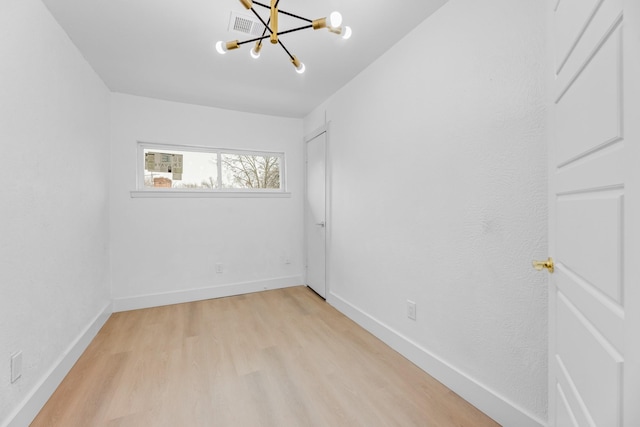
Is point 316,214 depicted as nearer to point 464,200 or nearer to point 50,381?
point 464,200

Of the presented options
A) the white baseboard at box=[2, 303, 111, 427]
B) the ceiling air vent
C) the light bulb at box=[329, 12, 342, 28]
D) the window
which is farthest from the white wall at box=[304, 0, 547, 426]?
the white baseboard at box=[2, 303, 111, 427]

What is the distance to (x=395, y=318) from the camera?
2186 mm

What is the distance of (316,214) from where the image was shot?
11.7 feet

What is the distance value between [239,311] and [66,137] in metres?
2.15

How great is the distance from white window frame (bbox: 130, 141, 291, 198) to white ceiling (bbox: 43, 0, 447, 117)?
0.57m

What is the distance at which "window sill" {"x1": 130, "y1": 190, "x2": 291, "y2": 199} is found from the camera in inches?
124

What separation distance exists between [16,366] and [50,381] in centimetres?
39

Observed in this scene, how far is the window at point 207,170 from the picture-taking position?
10.8 ft

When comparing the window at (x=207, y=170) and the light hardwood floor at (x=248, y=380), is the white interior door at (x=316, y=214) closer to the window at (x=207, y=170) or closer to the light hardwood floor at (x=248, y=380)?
the window at (x=207, y=170)

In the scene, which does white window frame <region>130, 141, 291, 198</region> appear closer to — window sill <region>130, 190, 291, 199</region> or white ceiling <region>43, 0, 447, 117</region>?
window sill <region>130, 190, 291, 199</region>

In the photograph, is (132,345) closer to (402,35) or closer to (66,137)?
(66,137)

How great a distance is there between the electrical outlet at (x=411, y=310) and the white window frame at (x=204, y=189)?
91.8 inches

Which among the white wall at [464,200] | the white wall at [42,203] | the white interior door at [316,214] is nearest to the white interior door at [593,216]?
the white wall at [464,200]

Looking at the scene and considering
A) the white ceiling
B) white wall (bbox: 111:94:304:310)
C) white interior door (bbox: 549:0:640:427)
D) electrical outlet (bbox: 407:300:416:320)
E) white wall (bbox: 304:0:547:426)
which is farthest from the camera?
white wall (bbox: 111:94:304:310)
